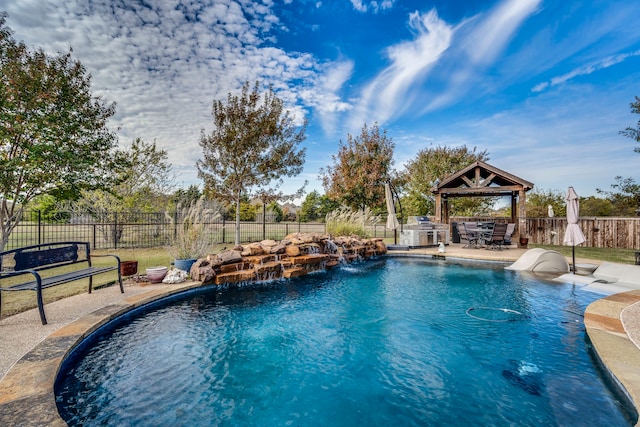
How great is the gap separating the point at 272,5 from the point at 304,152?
4.61 metres

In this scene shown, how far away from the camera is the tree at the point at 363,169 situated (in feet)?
45.9

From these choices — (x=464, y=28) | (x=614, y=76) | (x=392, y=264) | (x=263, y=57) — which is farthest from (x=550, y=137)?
(x=263, y=57)

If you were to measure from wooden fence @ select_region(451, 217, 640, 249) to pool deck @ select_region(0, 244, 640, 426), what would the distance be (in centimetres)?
891

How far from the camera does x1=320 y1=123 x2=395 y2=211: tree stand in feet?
45.9

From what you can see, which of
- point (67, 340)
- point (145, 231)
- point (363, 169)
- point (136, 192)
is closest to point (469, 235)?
point (363, 169)

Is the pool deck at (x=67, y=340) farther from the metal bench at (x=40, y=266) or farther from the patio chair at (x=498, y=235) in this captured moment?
the patio chair at (x=498, y=235)

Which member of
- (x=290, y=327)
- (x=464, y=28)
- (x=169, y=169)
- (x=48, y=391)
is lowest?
(x=290, y=327)

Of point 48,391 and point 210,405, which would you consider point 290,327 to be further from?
point 48,391

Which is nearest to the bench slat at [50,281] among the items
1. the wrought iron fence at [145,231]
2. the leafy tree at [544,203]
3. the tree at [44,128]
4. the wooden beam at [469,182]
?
the tree at [44,128]

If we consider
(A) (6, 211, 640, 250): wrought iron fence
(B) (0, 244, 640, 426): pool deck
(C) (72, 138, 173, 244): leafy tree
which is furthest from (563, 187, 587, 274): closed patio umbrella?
(C) (72, 138, 173, 244): leafy tree

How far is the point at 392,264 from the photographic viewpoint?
7.87 m

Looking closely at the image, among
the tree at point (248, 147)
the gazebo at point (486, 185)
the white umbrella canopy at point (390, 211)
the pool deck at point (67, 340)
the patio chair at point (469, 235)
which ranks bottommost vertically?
the pool deck at point (67, 340)

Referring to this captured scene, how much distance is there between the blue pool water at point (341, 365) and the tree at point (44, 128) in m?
3.40

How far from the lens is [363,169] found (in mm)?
13812
